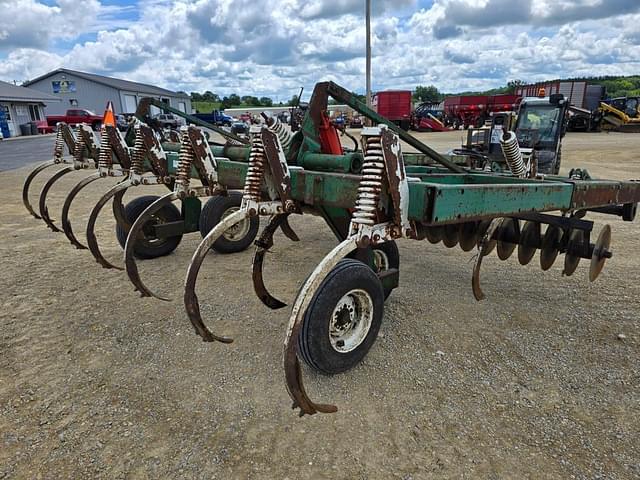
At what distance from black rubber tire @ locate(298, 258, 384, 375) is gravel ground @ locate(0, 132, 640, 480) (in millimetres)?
187

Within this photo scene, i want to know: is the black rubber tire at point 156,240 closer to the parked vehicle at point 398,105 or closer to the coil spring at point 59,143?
the coil spring at point 59,143

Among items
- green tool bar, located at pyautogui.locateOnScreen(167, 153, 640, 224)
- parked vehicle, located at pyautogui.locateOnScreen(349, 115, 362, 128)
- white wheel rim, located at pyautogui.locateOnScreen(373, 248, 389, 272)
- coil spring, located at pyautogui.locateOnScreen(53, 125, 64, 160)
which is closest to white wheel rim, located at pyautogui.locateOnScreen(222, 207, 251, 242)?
green tool bar, located at pyautogui.locateOnScreen(167, 153, 640, 224)

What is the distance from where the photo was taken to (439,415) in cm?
220

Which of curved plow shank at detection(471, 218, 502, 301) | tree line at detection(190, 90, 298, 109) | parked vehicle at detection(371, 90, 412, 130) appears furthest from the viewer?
tree line at detection(190, 90, 298, 109)

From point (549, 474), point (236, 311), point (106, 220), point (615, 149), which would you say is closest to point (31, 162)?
point (106, 220)

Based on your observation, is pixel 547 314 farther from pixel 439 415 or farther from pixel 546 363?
pixel 439 415

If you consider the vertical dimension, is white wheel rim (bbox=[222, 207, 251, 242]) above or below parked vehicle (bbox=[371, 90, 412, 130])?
below

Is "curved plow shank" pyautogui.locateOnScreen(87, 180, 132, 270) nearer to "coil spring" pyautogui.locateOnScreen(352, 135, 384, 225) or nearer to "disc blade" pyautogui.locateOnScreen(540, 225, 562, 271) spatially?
"coil spring" pyautogui.locateOnScreen(352, 135, 384, 225)

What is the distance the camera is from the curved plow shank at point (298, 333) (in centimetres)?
186

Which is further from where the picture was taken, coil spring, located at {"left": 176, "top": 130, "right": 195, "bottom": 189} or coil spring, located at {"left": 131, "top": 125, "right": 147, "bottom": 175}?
coil spring, located at {"left": 131, "top": 125, "right": 147, "bottom": 175}

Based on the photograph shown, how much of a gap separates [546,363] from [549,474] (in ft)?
3.01

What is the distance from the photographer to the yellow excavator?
2522cm

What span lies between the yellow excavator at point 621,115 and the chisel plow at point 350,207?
86.4 ft

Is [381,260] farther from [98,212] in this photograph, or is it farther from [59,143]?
[59,143]
